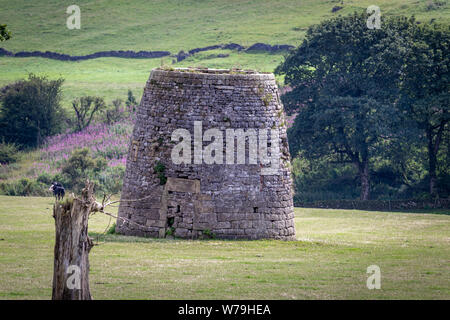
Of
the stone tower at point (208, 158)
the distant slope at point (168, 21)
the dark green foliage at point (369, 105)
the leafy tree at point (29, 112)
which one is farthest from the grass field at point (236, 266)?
the distant slope at point (168, 21)

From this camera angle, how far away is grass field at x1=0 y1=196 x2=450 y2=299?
16.7 metres

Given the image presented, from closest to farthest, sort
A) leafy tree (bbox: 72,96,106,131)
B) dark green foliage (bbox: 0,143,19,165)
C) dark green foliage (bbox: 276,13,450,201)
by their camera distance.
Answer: dark green foliage (bbox: 276,13,450,201) < dark green foliage (bbox: 0,143,19,165) < leafy tree (bbox: 72,96,106,131)

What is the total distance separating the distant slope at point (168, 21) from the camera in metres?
83.6

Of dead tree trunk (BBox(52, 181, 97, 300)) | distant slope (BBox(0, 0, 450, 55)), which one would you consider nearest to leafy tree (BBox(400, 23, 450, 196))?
distant slope (BBox(0, 0, 450, 55))

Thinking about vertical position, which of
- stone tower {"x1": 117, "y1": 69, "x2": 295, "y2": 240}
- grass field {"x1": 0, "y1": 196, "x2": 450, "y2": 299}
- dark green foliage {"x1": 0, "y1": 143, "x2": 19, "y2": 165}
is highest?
stone tower {"x1": 117, "y1": 69, "x2": 295, "y2": 240}

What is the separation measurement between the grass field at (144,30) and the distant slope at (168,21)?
110mm

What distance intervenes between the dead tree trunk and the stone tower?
9.18 m

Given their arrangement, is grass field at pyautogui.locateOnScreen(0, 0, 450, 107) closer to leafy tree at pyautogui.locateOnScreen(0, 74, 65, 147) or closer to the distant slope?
the distant slope

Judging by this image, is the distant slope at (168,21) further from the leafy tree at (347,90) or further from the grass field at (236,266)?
the grass field at (236,266)

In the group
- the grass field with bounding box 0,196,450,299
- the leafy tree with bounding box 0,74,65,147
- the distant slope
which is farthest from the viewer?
the distant slope

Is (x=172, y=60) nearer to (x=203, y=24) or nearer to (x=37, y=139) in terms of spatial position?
(x=203, y=24)

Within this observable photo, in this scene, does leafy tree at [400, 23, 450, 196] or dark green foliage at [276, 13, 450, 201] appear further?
dark green foliage at [276, 13, 450, 201]

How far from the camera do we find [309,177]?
50.6 meters

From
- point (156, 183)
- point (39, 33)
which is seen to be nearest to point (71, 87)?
point (39, 33)
